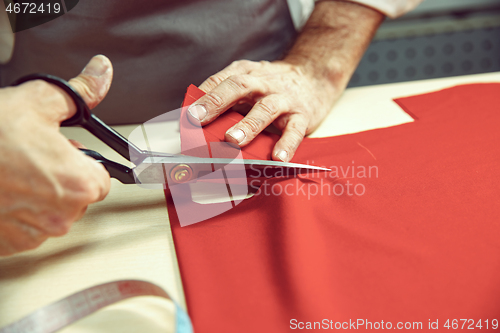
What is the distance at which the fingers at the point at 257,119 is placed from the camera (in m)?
0.60

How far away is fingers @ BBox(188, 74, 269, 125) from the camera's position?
606mm

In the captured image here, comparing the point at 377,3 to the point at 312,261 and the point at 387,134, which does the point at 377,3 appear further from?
the point at 312,261

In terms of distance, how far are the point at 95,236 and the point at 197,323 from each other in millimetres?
243

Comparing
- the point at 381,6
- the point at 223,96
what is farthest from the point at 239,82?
the point at 381,6

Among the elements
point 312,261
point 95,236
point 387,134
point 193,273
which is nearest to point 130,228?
point 95,236

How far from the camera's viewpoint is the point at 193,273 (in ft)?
1.47

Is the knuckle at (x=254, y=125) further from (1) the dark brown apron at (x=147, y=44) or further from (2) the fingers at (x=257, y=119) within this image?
(1) the dark brown apron at (x=147, y=44)

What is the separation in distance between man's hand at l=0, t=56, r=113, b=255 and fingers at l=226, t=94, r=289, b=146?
243 millimetres

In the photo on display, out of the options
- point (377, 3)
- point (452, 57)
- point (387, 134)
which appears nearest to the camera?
point (387, 134)

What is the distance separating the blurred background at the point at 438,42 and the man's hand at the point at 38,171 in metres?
1.58

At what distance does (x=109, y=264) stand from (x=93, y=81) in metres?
0.26

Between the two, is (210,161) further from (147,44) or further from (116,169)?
(147,44)

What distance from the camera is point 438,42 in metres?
1.63

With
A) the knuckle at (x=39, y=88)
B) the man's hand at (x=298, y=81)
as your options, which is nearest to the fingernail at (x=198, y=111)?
the man's hand at (x=298, y=81)
